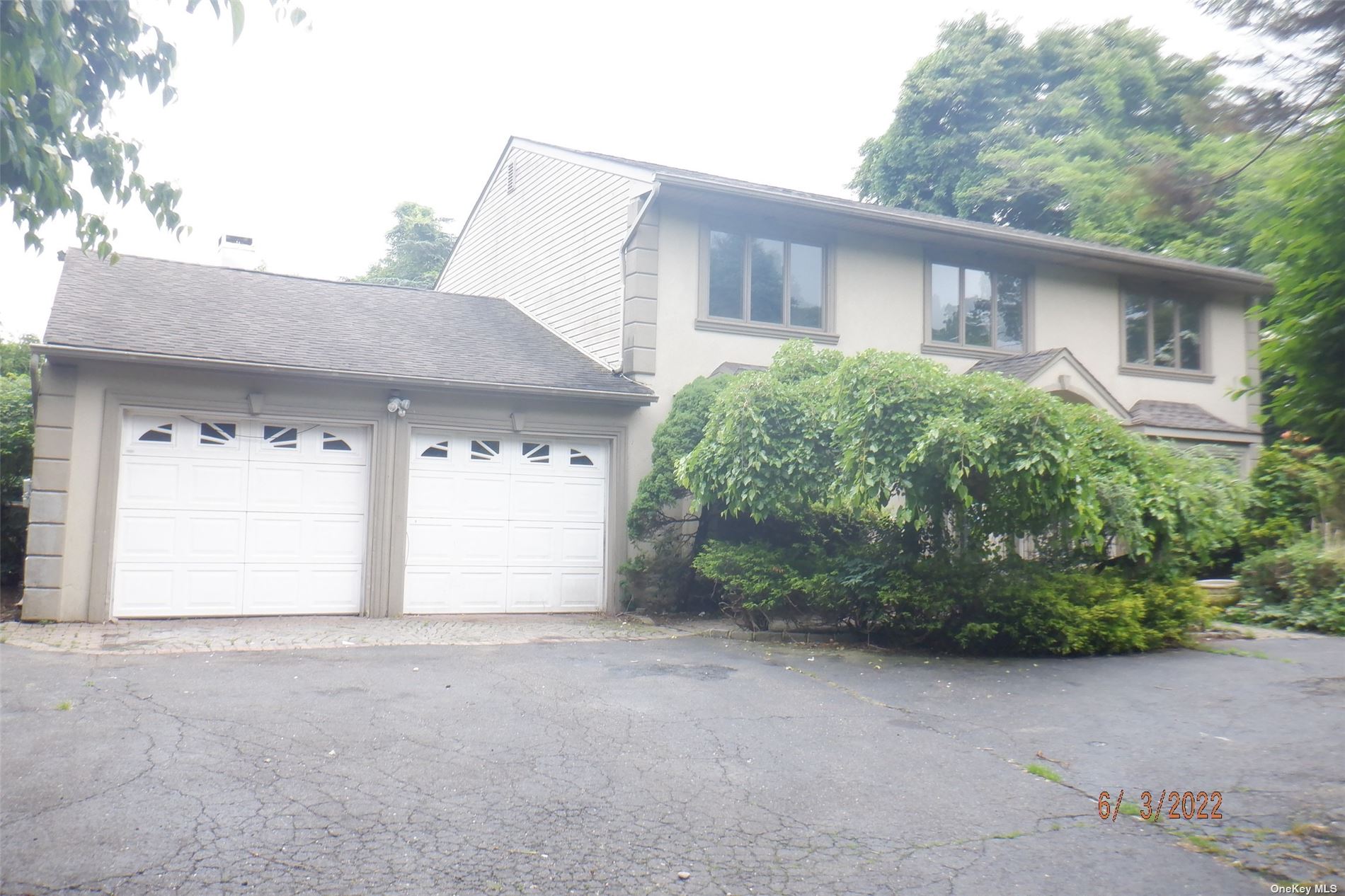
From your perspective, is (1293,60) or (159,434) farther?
(159,434)

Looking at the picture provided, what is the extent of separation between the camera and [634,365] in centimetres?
1356

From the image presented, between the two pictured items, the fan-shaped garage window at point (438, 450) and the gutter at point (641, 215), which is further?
the gutter at point (641, 215)

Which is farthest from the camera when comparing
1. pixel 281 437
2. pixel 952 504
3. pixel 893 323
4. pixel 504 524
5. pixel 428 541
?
pixel 893 323

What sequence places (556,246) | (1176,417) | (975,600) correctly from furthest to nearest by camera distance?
(1176,417), (556,246), (975,600)

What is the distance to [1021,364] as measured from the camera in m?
15.5

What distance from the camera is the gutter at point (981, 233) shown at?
539 inches

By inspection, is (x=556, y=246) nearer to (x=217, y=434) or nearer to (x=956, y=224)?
(x=956, y=224)

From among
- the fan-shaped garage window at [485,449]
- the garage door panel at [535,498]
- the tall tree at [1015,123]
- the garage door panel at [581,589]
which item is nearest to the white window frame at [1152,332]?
the tall tree at [1015,123]

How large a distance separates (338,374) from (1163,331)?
1406cm

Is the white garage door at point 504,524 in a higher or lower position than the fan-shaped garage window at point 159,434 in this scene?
lower

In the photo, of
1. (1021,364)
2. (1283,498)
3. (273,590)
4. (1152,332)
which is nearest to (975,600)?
(1021,364)

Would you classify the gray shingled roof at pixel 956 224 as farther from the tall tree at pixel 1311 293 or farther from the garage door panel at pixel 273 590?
the tall tree at pixel 1311 293
